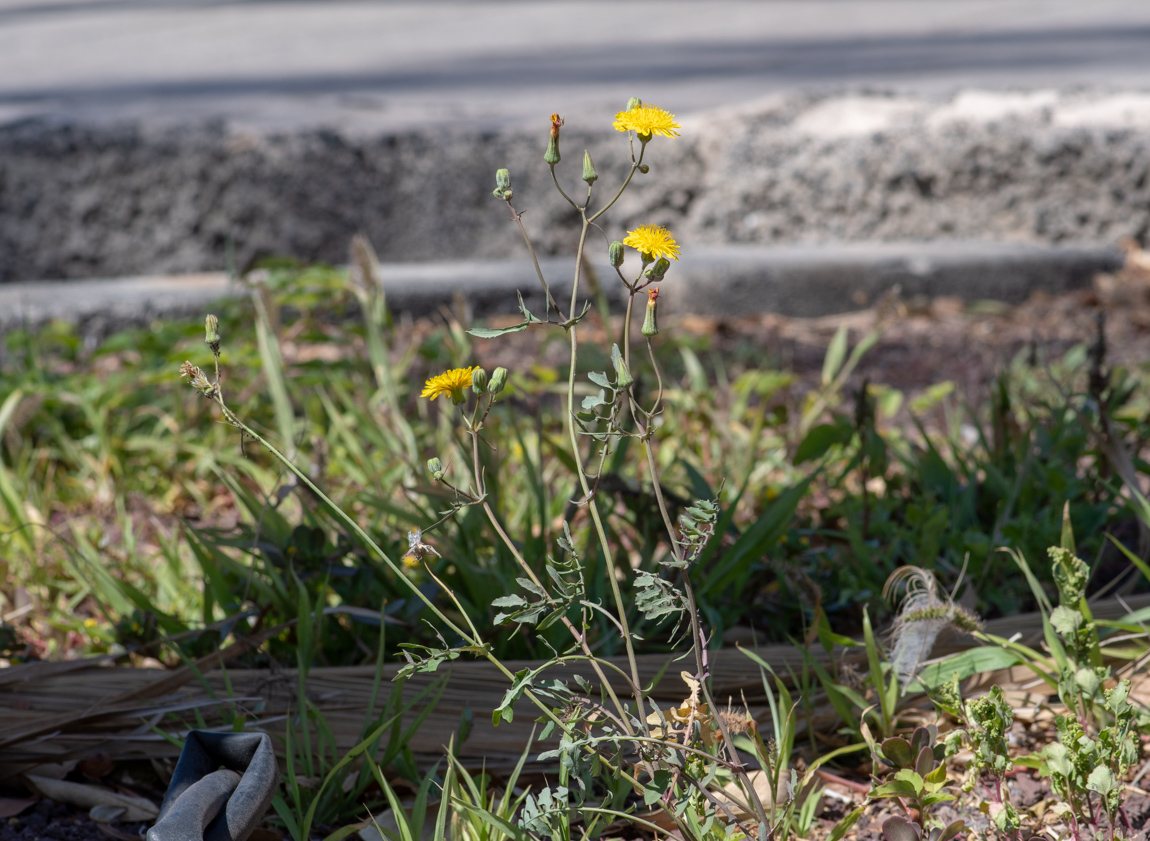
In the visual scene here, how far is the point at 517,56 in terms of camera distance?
636 centimetres

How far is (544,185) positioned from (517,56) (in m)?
3.11

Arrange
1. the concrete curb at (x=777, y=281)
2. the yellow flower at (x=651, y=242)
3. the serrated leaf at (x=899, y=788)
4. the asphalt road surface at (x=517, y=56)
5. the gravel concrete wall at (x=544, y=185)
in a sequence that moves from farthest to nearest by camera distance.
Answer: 1. the asphalt road surface at (x=517, y=56)
2. the gravel concrete wall at (x=544, y=185)
3. the concrete curb at (x=777, y=281)
4. the serrated leaf at (x=899, y=788)
5. the yellow flower at (x=651, y=242)

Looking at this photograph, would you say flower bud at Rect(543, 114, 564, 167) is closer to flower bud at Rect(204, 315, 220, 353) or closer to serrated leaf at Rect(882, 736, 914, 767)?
flower bud at Rect(204, 315, 220, 353)

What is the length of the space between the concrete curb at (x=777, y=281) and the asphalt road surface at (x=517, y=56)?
67 centimetres

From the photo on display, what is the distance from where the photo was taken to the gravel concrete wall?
3.53 metres

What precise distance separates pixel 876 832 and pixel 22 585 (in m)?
1.49

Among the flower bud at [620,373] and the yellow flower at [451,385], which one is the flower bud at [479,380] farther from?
the flower bud at [620,373]

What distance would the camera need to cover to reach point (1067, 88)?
4004 mm

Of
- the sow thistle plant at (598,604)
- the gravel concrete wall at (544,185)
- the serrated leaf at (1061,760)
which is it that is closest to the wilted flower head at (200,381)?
the sow thistle plant at (598,604)

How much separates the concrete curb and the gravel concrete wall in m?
0.21

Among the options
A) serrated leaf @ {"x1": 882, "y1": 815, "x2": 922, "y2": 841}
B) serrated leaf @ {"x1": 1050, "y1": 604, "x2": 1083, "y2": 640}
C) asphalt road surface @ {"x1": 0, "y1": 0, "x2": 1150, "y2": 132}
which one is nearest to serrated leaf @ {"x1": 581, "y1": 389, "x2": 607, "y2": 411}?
serrated leaf @ {"x1": 882, "y1": 815, "x2": 922, "y2": 841}

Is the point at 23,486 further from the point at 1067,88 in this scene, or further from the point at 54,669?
the point at 1067,88

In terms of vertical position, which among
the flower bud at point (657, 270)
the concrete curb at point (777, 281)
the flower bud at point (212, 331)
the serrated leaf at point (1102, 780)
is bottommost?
the serrated leaf at point (1102, 780)

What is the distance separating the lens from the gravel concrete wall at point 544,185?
11.6ft
